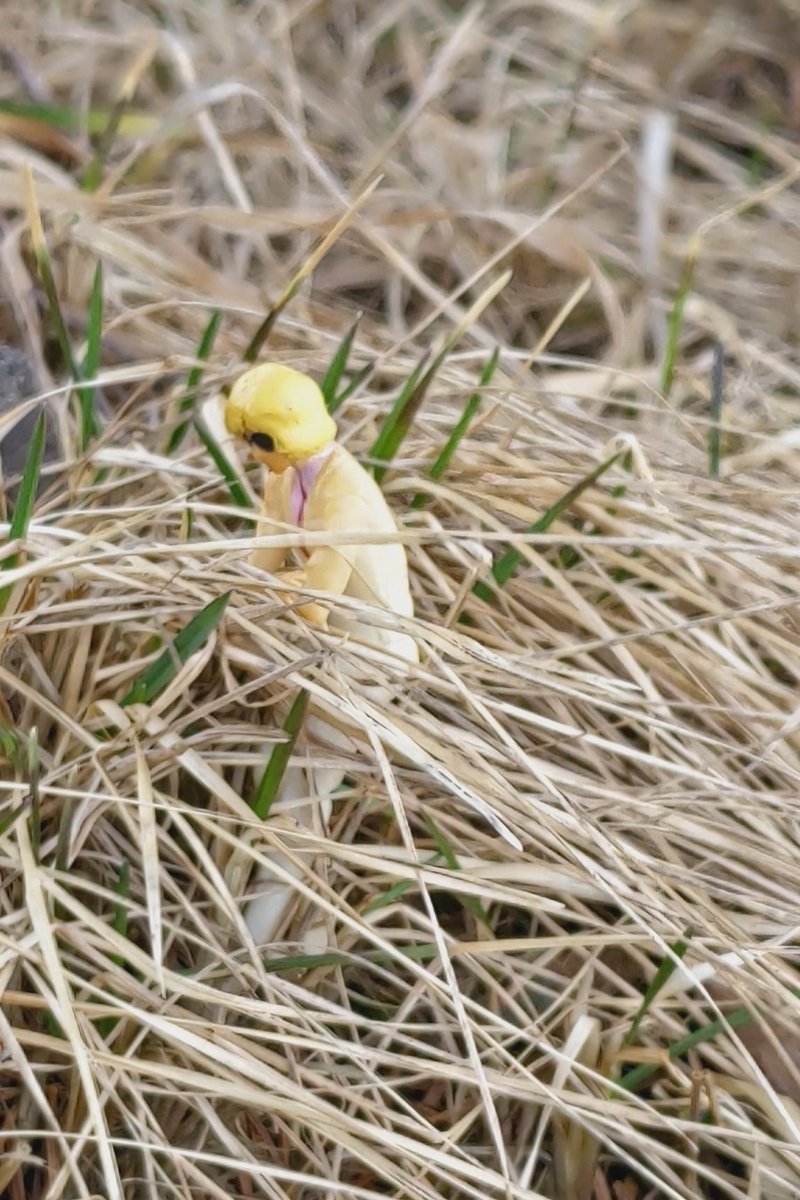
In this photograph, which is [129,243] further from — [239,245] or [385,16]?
[385,16]

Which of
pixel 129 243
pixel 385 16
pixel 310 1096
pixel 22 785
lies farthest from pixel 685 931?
pixel 385 16

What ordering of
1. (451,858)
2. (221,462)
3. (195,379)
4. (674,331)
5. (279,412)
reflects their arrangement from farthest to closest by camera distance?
(674,331)
(195,379)
(221,462)
(451,858)
(279,412)

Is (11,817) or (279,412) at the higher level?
(279,412)

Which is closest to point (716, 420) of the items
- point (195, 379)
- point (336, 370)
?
point (336, 370)

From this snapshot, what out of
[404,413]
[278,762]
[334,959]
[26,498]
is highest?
[404,413]

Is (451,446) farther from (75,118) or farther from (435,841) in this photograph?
(75,118)

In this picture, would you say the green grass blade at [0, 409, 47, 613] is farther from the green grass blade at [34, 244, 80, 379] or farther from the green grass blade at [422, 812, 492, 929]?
the green grass blade at [422, 812, 492, 929]

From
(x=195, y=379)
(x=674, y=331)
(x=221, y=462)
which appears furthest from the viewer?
(x=674, y=331)
